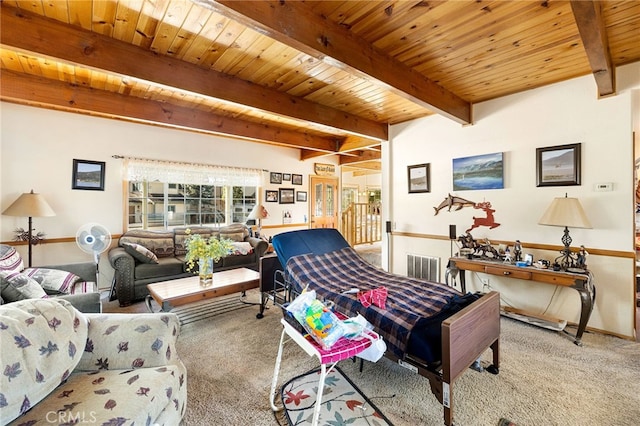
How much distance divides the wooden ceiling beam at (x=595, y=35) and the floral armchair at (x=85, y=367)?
2.92 m

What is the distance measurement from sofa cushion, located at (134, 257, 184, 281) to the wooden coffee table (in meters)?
0.55

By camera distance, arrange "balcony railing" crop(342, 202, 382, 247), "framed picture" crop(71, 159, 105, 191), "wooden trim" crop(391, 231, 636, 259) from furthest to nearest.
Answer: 1. "balcony railing" crop(342, 202, 382, 247)
2. "framed picture" crop(71, 159, 105, 191)
3. "wooden trim" crop(391, 231, 636, 259)

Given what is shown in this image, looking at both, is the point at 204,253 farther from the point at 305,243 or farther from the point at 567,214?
the point at 567,214

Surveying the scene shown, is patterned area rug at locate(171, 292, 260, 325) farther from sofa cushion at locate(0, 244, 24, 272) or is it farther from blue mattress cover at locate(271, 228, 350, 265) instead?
sofa cushion at locate(0, 244, 24, 272)

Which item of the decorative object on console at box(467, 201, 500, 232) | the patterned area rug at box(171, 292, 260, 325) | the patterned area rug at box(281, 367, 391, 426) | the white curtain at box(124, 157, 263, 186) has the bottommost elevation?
→ the patterned area rug at box(281, 367, 391, 426)

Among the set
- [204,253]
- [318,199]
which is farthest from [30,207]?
[318,199]

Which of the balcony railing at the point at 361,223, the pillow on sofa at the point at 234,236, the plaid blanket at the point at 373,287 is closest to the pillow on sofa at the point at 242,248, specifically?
the pillow on sofa at the point at 234,236

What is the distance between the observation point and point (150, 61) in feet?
7.66

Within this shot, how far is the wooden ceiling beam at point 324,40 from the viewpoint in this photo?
157 centimetres

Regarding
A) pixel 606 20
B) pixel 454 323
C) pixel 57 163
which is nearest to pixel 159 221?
pixel 57 163

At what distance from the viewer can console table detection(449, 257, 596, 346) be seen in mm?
2467

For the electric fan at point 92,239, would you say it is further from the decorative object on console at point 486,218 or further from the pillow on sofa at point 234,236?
the decorative object on console at point 486,218

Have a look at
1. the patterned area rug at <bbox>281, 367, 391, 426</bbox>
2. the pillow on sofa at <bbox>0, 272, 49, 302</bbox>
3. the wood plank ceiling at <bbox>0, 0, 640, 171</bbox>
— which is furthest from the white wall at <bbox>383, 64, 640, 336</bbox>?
the pillow on sofa at <bbox>0, 272, 49, 302</bbox>

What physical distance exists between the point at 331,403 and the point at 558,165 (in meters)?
3.27
